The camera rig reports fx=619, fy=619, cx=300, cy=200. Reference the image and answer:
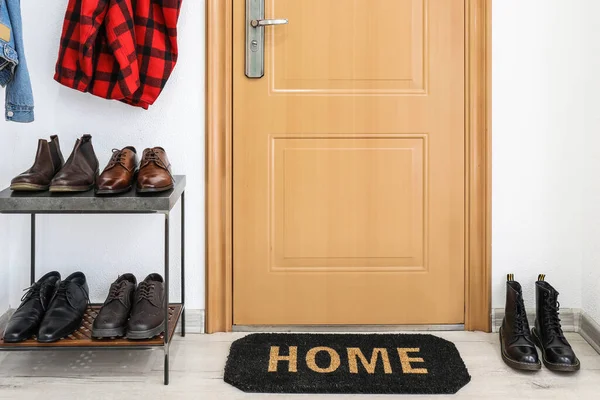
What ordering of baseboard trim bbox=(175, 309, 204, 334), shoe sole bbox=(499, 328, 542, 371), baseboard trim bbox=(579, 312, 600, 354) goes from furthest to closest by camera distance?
1. baseboard trim bbox=(175, 309, 204, 334)
2. baseboard trim bbox=(579, 312, 600, 354)
3. shoe sole bbox=(499, 328, 542, 371)

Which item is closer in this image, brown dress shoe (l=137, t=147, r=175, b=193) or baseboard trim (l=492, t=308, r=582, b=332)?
brown dress shoe (l=137, t=147, r=175, b=193)

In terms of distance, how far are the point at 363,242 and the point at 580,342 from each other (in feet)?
2.76

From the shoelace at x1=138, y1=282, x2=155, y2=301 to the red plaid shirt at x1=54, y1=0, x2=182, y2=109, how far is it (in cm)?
62

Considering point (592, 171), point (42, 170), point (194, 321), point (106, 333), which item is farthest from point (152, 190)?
point (592, 171)

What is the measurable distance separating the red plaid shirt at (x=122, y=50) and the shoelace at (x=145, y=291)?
615 millimetres

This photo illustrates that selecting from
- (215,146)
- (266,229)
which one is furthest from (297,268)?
(215,146)

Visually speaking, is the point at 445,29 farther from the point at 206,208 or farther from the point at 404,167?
the point at 206,208

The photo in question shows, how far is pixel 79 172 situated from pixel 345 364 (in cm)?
100

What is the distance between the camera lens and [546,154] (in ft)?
7.34

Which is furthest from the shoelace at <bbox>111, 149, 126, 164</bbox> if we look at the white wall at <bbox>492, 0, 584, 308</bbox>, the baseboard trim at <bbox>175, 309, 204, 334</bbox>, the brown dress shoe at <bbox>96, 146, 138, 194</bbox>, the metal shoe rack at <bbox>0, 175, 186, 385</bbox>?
the white wall at <bbox>492, 0, 584, 308</bbox>

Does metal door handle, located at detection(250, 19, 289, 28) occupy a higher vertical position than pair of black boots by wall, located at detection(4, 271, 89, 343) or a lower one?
higher

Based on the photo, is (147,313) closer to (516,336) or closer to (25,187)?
(25,187)

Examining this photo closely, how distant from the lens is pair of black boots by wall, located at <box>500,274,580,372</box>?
1.92m

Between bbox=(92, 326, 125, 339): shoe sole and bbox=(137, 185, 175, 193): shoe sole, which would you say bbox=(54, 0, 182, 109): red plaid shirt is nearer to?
bbox=(137, 185, 175, 193): shoe sole
